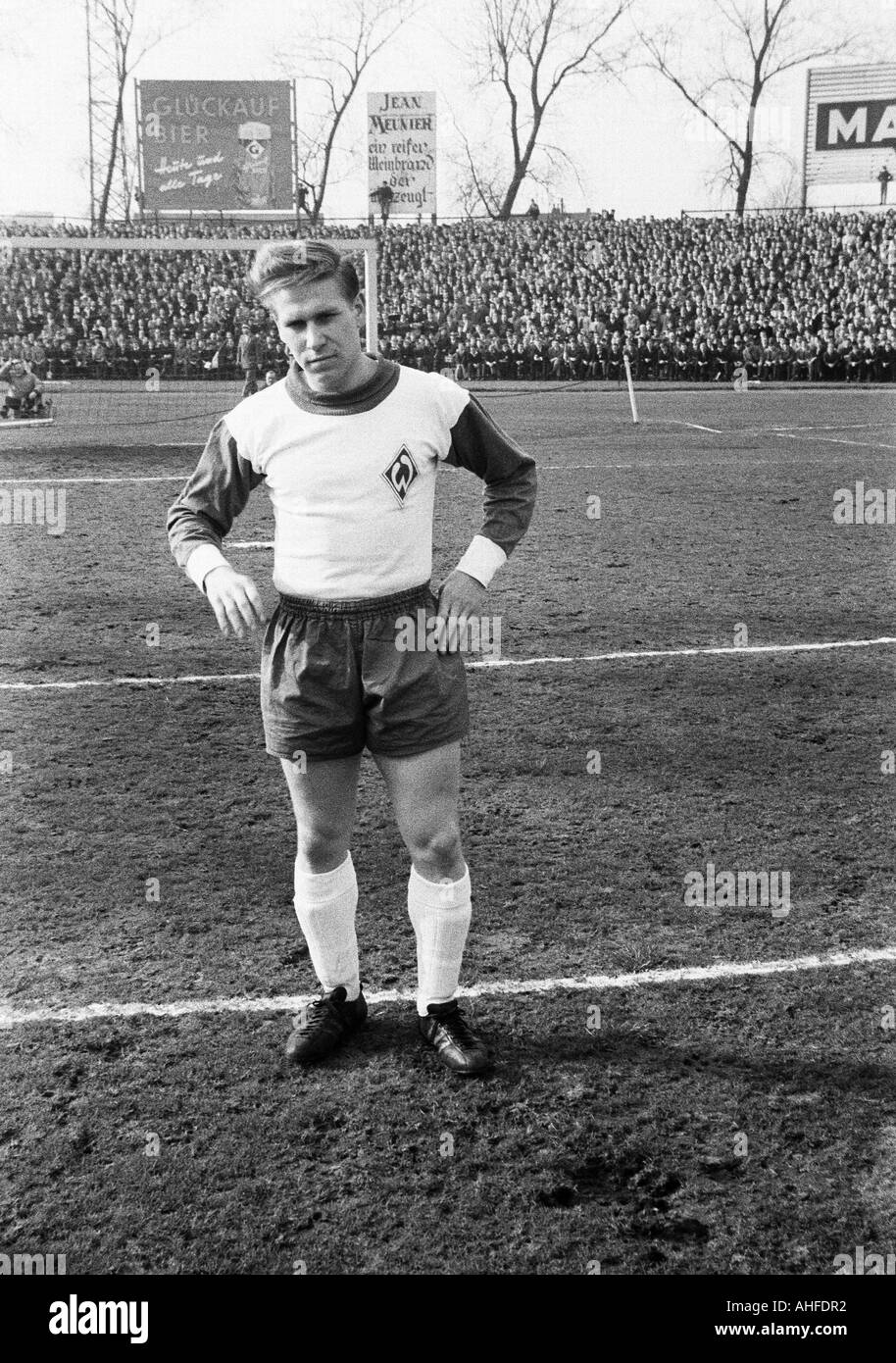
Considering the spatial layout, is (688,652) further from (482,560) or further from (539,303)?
(539,303)

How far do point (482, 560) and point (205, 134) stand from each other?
49221 mm

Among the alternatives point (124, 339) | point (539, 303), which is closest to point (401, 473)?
point (124, 339)

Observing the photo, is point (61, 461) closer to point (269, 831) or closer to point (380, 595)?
point (269, 831)

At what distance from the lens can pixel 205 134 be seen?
4772cm

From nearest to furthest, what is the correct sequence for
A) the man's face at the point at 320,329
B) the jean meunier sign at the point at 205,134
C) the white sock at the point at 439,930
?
the man's face at the point at 320,329 → the white sock at the point at 439,930 → the jean meunier sign at the point at 205,134

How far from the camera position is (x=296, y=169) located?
48.4 meters

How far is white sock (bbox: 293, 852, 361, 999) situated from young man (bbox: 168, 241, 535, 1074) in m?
0.08

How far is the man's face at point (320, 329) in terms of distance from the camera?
3170mm

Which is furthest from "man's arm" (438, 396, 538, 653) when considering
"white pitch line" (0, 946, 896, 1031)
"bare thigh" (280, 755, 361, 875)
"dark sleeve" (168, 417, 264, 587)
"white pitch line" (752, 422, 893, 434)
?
"white pitch line" (752, 422, 893, 434)

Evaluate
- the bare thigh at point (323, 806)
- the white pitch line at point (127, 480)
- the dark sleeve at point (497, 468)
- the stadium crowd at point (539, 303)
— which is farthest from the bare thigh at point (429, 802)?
the stadium crowd at point (539, 303)

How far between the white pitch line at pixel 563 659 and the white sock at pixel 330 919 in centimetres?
382

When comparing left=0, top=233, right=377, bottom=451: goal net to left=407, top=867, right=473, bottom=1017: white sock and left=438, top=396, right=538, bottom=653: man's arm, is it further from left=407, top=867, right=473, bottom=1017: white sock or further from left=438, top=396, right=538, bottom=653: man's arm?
left=407, top=867, right=473, bottom=1017: white sock

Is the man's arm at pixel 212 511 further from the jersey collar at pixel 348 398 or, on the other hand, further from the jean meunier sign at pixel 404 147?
the jean meunier sign at pixel 404 147
